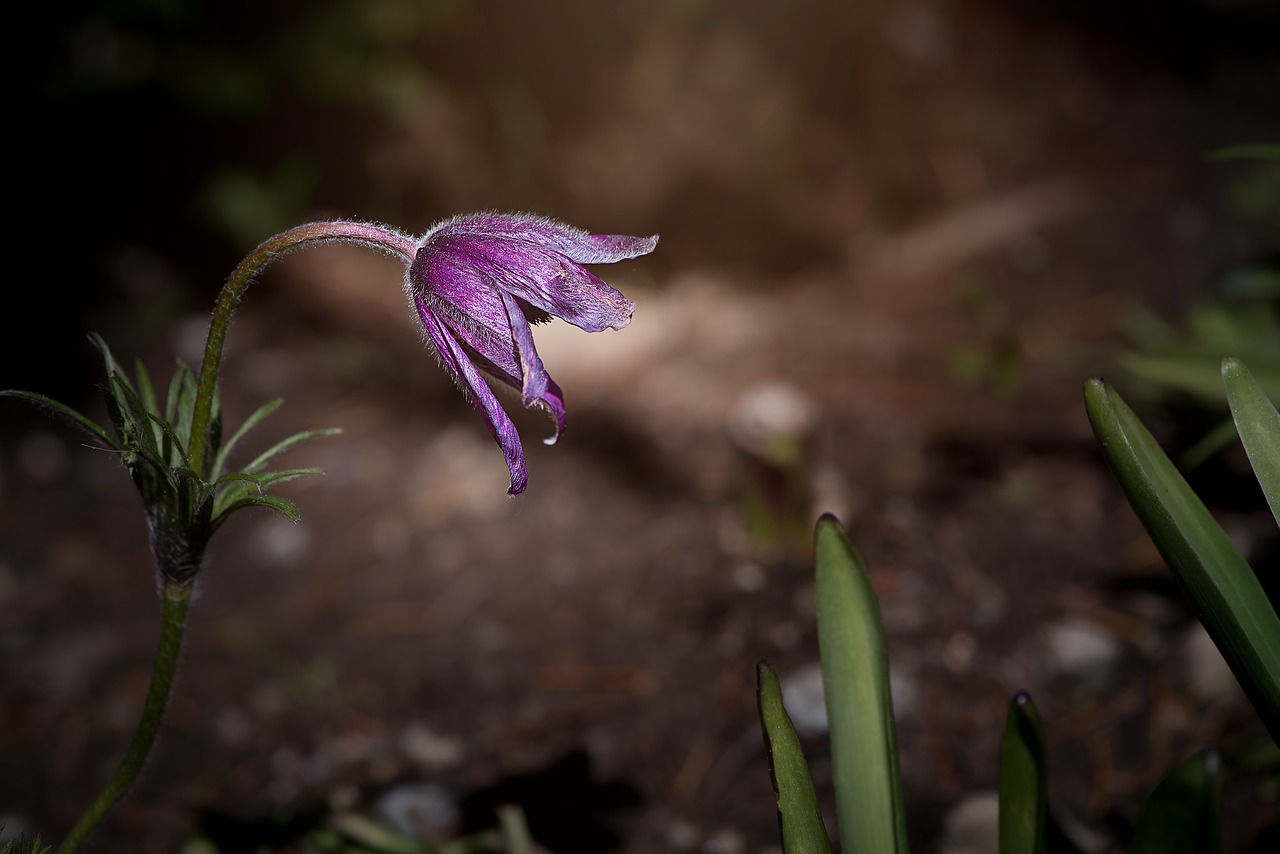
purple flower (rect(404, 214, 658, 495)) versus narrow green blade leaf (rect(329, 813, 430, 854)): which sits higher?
purple flower (rect(404, 214, 658, 495))

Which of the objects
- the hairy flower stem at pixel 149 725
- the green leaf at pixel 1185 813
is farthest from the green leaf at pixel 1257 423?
the hairy flower stem at pixel 149 725

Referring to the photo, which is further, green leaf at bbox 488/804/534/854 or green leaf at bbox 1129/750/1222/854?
green leaf at bbox 488/804/534/854

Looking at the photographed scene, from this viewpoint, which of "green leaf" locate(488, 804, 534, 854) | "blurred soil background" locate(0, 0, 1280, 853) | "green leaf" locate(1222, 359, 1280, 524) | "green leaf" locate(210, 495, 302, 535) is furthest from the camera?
"blurred soil background" locate(0, 0, 1280, 853)

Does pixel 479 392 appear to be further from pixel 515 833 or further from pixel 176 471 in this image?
pixel 515 833

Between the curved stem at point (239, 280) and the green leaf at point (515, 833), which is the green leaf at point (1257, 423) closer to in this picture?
the curved stem at point (239, 280)

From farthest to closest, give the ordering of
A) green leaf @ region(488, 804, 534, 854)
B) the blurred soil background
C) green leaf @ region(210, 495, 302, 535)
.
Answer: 1. the blurred soil background
2. green leaf @ region(488, 804, 534, 854)
3. green leaf @ region(210, 495, 302, 535)

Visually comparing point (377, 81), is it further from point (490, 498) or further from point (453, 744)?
point (453, 744)

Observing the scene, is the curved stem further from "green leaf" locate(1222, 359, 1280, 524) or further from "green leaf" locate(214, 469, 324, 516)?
"green leaf" locate(1222, 359, 1280, 524)

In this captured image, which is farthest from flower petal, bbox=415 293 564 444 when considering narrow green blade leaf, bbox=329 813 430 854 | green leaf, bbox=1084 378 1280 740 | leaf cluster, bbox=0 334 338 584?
narrow green blade leaf, bbox=329 813 430 854

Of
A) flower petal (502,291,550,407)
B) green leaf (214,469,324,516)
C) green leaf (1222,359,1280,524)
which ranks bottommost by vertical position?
green leaf (1222,359,1280,524)
